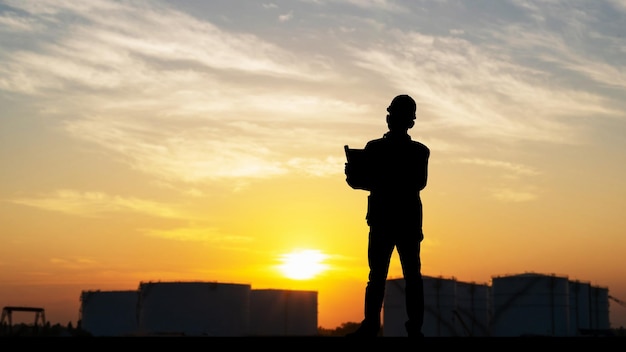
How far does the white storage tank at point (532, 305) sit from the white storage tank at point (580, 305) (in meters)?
6.54

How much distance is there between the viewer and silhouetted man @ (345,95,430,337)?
8.37 m

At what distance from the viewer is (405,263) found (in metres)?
8.48

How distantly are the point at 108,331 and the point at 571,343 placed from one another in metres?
85.1

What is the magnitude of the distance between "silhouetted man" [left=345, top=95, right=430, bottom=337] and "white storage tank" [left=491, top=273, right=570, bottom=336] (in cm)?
5990

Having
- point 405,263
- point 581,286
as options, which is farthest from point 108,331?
point 405,263

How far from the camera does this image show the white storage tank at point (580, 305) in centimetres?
7475

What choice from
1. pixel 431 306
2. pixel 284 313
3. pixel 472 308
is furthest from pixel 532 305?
pixel 284 313

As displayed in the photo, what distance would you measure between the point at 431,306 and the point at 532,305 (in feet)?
32.6

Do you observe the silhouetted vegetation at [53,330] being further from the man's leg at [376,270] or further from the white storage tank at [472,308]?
the man's leg at [376,270]

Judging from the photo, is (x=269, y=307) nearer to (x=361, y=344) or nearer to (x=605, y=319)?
(x=605, y=319)

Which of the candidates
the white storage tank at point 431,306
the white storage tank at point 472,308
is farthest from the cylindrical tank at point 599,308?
the white storage tank at point 431,306

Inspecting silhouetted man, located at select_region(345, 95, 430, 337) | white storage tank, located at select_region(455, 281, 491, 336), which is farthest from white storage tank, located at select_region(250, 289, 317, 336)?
silhouetted man, located at select_region(345, 95, 430, 337)

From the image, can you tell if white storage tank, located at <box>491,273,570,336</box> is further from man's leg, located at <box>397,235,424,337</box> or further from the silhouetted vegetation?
man's leg, located at <box>397,235,424,337</box>

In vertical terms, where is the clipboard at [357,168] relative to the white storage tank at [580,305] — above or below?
below
